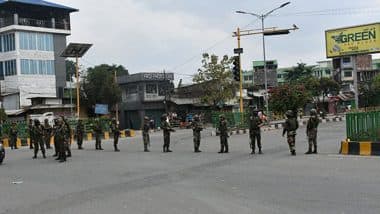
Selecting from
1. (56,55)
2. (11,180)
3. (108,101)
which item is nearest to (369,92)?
(108,101)

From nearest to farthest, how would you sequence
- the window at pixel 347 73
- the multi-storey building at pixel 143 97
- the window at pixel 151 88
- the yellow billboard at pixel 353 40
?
the yellow billboard at pixel 353 40
the multi-storey building at pixel 143 97
the window at pixel 151 88
the window at pixel 347 73

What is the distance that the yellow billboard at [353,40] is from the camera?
83.6ft

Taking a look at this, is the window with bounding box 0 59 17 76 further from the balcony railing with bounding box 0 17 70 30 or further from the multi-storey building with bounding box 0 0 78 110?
the balcony railing with bounding box 0 17 70 30

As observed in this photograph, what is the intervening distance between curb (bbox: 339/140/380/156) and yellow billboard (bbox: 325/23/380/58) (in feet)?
29.9

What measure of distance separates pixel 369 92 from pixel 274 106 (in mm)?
31676

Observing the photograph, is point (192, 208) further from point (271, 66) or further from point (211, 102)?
point (271, 66)

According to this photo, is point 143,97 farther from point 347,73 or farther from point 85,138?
point 347,73

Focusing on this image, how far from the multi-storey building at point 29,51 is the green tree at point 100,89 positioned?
5.73 m

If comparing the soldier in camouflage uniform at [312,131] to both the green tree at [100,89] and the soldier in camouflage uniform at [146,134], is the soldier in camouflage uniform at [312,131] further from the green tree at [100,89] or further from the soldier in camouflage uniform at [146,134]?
the green tree at [100,89]

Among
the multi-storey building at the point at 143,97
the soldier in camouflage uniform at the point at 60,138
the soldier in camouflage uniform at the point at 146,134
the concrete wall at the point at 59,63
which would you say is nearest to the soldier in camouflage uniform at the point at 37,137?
the soldier in camouflage uniform at the point at 60,138

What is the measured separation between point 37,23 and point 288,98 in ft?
108

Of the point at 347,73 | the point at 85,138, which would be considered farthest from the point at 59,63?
the point at 347,73

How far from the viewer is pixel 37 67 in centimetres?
6256

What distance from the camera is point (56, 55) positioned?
6525 centimetres
